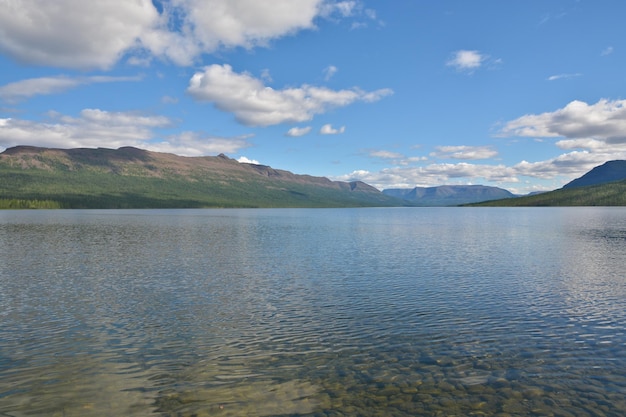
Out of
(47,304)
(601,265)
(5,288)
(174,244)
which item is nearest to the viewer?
(47,304)

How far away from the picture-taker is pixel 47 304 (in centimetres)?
3066

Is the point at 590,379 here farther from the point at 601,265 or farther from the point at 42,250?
the point at 42,250

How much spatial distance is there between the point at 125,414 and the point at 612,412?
61.7 ft

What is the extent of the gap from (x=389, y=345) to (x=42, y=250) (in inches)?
2537

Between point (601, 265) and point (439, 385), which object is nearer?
point (439, 385)

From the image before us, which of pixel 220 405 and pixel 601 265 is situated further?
pixel 601 265

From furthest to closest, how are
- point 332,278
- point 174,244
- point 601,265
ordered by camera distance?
point 174,244 < point 601,265 < point 332,278

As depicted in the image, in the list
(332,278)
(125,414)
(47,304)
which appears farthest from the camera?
(332,278)

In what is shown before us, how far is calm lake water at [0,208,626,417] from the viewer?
16219mm

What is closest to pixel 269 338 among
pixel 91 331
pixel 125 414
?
pixel 125 414

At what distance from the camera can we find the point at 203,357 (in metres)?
20.7

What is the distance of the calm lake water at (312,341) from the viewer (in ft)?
53.2

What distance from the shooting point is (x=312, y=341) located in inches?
910

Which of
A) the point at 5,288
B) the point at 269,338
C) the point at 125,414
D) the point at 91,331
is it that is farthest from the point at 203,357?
the point at 5,288
